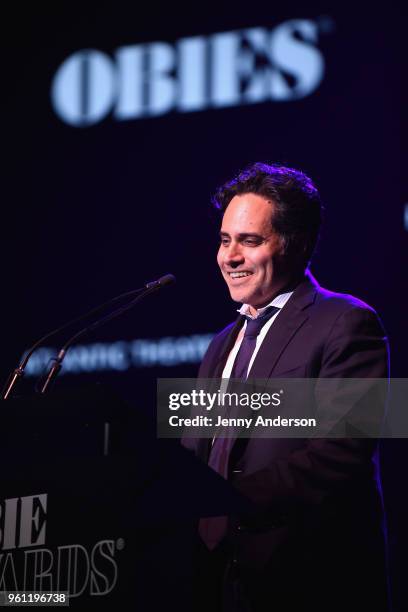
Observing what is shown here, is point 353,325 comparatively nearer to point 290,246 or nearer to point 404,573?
point 290,246

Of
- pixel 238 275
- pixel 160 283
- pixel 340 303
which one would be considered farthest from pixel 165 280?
pixel 340 303

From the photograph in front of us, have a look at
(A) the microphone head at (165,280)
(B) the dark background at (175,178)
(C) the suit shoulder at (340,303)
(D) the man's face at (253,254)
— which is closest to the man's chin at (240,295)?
(D) the man's face at (253,254)

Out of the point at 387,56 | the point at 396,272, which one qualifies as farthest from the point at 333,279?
the point at 387,56

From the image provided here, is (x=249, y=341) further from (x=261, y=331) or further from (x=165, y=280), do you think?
(x=165, y=280)

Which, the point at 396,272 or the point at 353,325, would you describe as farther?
the point at 396,272

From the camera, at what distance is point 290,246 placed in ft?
9.77

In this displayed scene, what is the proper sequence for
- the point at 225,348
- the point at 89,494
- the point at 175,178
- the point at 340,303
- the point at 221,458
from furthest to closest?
the point at 175,178, the point at 225,348, the point at 340,303, the point at 221,458, the point at 89,494

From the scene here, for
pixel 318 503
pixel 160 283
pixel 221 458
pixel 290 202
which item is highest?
pixel 290 202

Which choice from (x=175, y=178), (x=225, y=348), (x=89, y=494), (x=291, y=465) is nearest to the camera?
(x=89, y=494)

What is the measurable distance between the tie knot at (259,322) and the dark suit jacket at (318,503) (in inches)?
10.0

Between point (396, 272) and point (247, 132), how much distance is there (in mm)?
1108

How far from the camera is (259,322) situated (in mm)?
2938

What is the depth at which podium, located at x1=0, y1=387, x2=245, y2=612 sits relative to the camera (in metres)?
1.90

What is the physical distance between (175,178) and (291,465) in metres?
2.68
